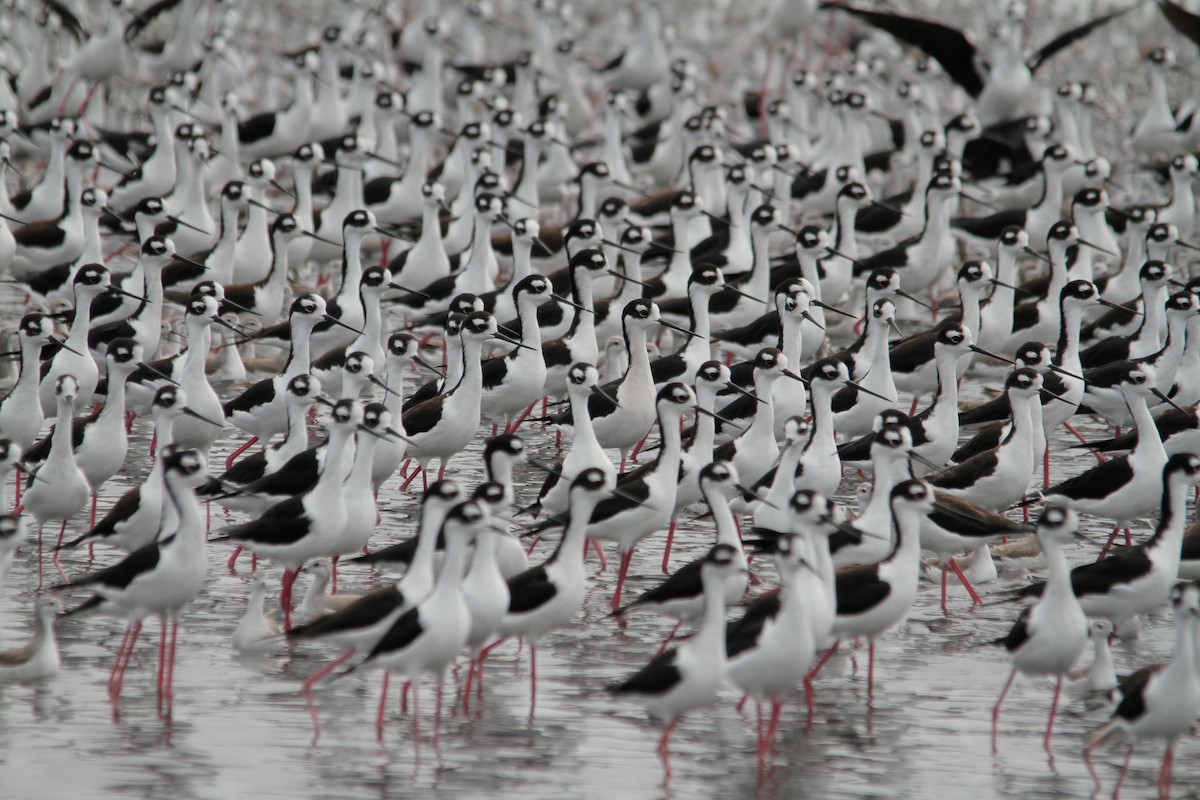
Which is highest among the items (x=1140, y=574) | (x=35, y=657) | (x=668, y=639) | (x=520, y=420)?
(x=520, y=420)

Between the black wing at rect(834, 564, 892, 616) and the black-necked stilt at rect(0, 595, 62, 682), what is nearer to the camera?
the black-necked stilt at rect(0, 595, 62, 682)

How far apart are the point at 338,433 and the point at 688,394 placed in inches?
84.7

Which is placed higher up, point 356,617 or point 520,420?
point 520,420

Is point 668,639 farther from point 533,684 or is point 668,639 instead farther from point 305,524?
point 305,524

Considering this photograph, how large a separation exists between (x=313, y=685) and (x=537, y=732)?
4.22ft

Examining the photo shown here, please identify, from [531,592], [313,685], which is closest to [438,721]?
[531,592]

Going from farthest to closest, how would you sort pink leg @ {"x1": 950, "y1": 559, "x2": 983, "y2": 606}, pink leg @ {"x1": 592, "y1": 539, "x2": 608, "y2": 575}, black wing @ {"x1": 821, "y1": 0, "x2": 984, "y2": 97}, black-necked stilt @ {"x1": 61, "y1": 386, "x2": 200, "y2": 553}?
black wing @ {"x1": 821, "y1": 0, "x2": 984, "y2": 97} → pink leg @ {"x1": 592, "y1": 539, "x2": 608, "y2": 575} → pink leg @ {"x1": 950, "y1": 559, "x2": 983, "y2": 606} → black-necked stilt @ {"x1": 61, "y1": 386, "x2": 200, "y2": 553}

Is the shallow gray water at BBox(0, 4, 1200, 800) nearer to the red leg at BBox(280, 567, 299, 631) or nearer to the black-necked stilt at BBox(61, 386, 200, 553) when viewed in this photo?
the red leg at BBox(280, 567, 299, 631)

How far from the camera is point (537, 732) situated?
8336mm

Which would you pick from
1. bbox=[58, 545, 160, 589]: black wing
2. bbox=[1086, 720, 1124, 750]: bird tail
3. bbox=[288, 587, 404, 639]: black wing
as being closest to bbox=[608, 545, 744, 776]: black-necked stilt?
bbox=[288, 587, 404, 639]: black wing

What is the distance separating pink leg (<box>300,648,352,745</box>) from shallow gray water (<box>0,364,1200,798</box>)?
0.06 metres

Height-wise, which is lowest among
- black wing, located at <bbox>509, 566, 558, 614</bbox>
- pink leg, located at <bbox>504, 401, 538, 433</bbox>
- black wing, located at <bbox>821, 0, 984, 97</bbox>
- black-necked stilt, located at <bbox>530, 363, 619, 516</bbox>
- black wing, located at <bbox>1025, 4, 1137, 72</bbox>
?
black wing, located at <bbox>509, 566, 558, 614</bbox>

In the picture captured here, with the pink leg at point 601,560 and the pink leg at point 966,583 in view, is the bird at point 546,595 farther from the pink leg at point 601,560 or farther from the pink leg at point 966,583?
the pink leg at point 966,583

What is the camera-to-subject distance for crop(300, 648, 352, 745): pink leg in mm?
8215
